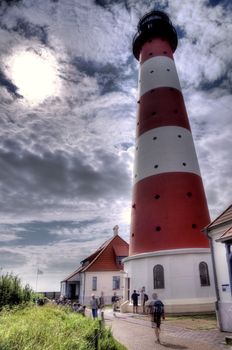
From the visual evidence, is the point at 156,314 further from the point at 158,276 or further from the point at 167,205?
the point at 167,205

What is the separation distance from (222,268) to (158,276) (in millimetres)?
7608

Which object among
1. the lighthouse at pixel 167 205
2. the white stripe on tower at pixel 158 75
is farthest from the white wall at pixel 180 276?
the white stripe on tower at pixel 158 75

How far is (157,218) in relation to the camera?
67.2 ft

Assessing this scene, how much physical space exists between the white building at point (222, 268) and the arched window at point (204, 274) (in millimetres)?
6535

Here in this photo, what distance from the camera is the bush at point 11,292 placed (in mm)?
12047

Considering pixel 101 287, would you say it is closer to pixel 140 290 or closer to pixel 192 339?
pixel 140 290

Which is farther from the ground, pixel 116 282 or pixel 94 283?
pixel 116 282

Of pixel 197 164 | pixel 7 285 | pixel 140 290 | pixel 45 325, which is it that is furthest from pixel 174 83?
pixel 45 325

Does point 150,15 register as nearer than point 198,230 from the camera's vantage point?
No

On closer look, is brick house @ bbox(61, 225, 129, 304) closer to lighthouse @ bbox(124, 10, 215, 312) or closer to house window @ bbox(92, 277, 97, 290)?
house window @ bbox(92, 277, 97, 290)

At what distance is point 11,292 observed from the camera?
12.3 meters

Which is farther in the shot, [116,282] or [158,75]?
[116,282]

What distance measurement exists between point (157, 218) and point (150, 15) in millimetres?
23630

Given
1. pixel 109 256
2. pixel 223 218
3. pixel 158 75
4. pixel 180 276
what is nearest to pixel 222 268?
pixel 223 218
